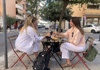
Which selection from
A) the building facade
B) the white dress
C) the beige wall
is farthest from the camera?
the beige wall

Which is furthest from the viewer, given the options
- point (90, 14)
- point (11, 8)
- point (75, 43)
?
point (11, 8)

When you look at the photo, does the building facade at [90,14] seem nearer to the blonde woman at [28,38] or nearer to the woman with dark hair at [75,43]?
the woman with dark hair at [75,43]

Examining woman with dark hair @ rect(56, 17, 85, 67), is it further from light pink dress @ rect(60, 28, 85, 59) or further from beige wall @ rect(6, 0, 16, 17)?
beige wall @ rect(6, 0, 16, 17)

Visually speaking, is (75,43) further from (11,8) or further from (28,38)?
(11,8)

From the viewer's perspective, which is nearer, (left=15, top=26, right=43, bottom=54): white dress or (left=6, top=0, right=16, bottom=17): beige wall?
(left=15, top=26, right=43, bottom=54): white dress

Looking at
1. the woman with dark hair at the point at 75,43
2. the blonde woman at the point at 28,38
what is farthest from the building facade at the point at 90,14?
the blonde woman at the point at 28,38

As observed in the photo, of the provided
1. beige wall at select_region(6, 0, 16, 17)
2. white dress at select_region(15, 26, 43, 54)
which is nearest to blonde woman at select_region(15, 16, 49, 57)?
white dress at select_region(15, 26, 43, 54)

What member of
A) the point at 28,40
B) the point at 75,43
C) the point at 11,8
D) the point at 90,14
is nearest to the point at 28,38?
the point at 28,40

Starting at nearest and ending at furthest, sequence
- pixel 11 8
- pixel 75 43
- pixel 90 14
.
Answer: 1. pixel 75 43
2. pixel 90 14
3. pixel 11 8

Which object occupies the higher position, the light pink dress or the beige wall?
the beige wall

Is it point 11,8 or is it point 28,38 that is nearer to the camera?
point 28,38

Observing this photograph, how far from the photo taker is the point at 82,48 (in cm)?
636

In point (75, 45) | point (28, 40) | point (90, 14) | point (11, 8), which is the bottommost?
point (75, 45)

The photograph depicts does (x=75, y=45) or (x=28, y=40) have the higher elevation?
(x=28, y=40)
